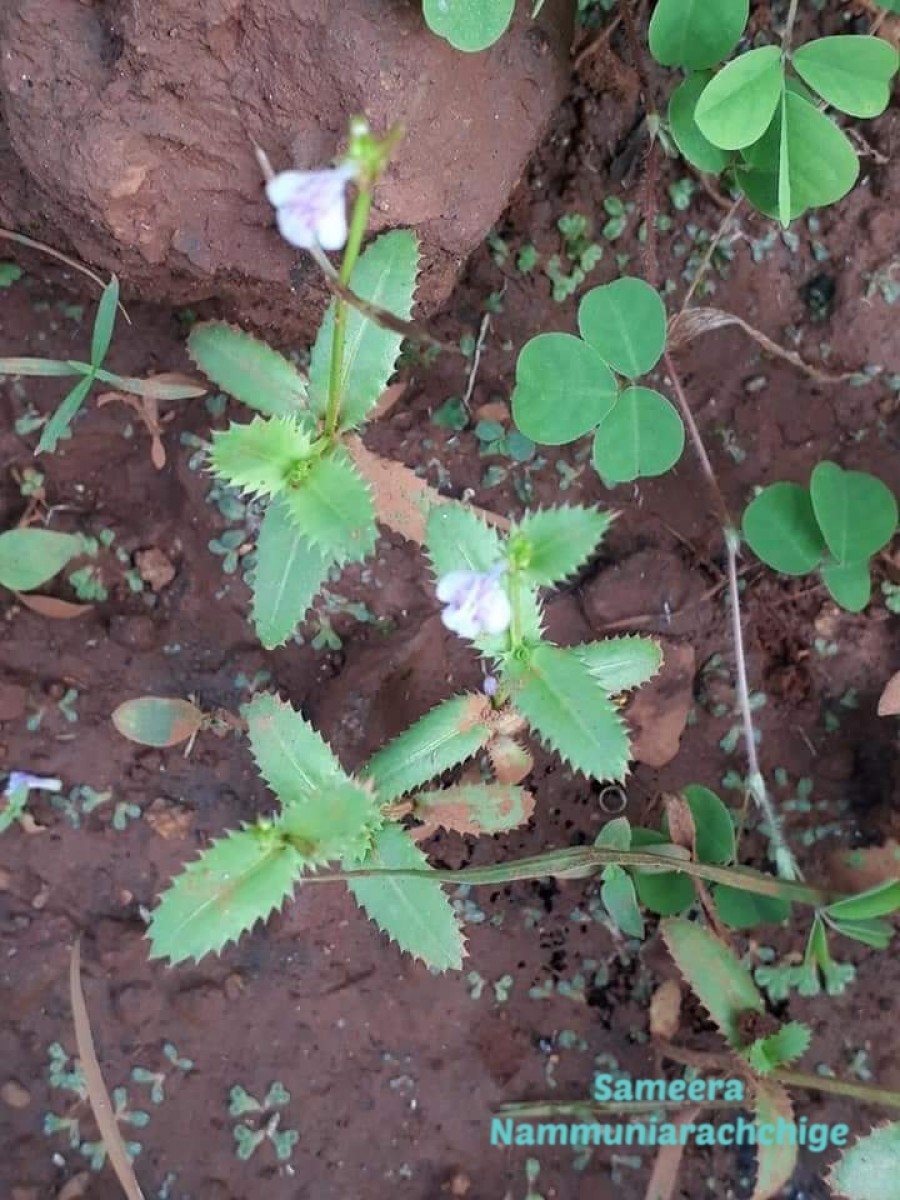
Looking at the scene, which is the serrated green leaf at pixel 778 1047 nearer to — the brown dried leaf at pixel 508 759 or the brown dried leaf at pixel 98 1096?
the brown dried leaf at pixel 508 759

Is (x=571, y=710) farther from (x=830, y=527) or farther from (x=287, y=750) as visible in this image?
(x=830, y=527)

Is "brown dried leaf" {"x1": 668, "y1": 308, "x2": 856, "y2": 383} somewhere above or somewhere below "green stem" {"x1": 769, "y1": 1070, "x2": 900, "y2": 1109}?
above

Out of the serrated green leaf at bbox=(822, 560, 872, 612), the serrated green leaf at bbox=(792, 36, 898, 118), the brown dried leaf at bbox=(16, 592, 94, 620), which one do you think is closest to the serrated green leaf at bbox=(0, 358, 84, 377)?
the brown dried leaf at bbox=(16, 592, 94, 620)

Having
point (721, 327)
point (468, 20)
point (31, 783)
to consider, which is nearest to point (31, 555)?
point (31, 783)

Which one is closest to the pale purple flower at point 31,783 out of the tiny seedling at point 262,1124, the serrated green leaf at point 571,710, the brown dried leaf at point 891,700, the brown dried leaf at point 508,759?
the tiny seedling at point 262,1124

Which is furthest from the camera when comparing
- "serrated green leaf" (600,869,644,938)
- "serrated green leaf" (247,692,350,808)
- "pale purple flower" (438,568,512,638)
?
"serrated green leaf" (600,869,644,938)

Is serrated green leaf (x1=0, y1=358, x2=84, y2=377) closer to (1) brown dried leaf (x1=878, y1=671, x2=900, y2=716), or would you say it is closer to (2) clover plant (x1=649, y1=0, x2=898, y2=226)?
(2) clover plant (x1=649, y1=0, x2=898, y2=226)
